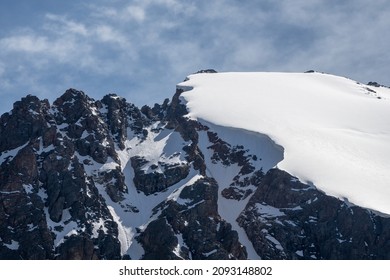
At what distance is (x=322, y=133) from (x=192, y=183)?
41.7m

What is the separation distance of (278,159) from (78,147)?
5204 cm

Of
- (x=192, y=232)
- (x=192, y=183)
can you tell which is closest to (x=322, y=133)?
(x=192, y=183)

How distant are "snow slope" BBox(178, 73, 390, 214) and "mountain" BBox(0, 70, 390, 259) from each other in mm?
433

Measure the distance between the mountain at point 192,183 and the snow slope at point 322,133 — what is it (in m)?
0.43

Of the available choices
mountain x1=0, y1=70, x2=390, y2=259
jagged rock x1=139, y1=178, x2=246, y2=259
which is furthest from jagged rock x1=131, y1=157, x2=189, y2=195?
jagged rock x1=139, y1=178, x2=246, y2=259

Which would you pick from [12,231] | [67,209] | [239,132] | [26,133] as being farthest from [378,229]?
[26,133]

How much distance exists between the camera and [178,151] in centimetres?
15800

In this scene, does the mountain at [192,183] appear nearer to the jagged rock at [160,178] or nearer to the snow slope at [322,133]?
the jagged rock at [160,178]

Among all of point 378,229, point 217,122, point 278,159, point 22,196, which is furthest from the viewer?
point 217,122

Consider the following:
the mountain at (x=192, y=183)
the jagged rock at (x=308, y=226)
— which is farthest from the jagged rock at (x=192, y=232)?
the jagged rock at (x=308, y=226)

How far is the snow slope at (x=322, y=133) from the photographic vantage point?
132475 mm

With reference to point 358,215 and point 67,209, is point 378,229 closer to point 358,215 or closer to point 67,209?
point 358,215

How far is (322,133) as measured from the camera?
160m

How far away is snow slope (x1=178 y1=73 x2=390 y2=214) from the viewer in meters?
132
